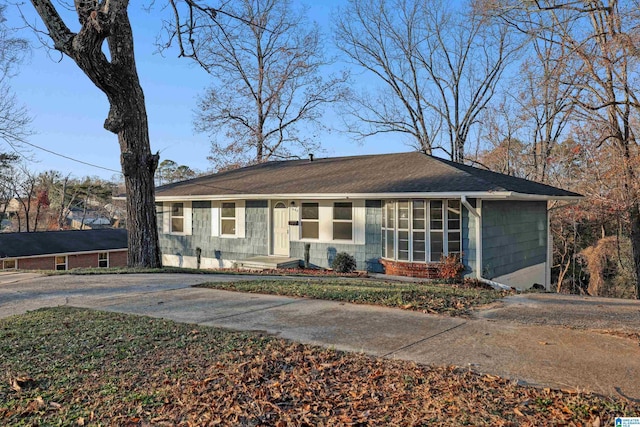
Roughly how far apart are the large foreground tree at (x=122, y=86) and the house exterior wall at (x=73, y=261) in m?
16.9

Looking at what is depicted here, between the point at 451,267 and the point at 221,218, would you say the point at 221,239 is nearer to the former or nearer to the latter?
the point at 221,218

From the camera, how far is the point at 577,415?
2879 millimetres

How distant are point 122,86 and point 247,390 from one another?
30.5 feet

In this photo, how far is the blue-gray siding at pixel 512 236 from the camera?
12.5 m

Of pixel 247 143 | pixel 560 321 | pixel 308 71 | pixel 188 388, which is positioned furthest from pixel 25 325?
pixel 308 71

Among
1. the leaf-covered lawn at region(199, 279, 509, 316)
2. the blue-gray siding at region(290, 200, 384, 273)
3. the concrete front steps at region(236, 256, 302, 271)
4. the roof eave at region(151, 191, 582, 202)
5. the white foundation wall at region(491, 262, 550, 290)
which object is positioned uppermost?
the roof eave at region(151, 191, 582, 202)

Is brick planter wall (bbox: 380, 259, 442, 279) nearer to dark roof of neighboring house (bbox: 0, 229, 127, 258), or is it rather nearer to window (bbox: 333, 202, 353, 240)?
window (bbox: 333, 202, 353, 240)

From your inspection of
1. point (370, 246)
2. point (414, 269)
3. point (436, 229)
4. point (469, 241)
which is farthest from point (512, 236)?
point (370, 246)

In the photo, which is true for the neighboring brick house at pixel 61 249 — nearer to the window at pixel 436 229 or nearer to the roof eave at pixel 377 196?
the roof eave at pixel 377 196

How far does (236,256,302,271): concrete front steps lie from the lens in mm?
14909

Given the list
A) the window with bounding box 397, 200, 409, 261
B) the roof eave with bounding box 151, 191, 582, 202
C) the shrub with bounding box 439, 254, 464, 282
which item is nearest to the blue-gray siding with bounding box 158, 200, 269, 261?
the roof eave with bounding box 151, 191, 582, 202

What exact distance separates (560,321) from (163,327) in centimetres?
485

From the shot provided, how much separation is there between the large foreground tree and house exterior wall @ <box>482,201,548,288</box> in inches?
347

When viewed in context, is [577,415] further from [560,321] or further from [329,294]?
[329,294]
